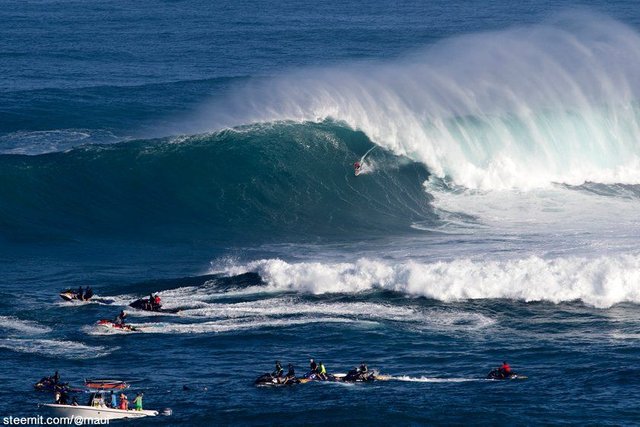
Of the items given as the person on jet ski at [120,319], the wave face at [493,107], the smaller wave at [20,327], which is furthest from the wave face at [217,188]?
the person on jet ski at [120,319]

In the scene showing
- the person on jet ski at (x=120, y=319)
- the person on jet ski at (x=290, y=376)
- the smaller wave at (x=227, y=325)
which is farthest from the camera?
the person on jet ski at (x=120, y=319)

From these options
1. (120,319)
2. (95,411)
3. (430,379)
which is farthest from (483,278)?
(95,411)

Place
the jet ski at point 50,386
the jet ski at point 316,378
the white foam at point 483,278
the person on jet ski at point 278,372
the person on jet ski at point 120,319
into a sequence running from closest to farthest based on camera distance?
the jet ski at point 50,386, the person on jet ski at point 278,372, the jet ski at point 316,378, the person on jet ski at point 120,319, the white foam at point 483,278

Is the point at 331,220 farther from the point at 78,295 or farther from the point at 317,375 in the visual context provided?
the point at 317,375

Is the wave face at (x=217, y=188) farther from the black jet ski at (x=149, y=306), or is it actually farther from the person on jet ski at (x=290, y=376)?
the person on jet ski at (x=290, y=376)

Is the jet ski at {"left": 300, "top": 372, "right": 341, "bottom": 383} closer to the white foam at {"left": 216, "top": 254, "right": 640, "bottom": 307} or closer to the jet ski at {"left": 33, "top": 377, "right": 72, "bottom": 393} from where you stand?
the jet ski at {"left": 33, "top": 377, "right": 72, "bottom": 393}

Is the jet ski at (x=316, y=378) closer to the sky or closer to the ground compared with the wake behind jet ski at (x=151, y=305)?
closer to the ground
